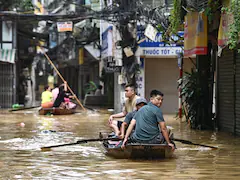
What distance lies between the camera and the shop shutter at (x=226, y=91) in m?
15.5

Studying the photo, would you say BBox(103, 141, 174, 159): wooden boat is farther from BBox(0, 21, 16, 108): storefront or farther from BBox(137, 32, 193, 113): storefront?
BBox(0, 21, 16, 108): storefront

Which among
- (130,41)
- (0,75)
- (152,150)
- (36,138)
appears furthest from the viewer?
(0,75)

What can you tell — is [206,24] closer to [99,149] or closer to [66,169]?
[99,149]

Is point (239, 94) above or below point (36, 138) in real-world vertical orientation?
above

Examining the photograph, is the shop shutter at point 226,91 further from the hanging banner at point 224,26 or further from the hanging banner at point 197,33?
the hanging banner at point 224,26

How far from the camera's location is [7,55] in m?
28.5

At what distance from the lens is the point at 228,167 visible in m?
9.16

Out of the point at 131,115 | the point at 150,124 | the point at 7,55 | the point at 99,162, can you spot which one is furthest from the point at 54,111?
the point at 150,124

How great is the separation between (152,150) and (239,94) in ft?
19.6

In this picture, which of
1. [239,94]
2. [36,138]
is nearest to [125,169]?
[36,138]

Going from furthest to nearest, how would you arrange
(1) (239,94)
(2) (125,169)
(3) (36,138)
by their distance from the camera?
(1) (239,94)
(3) (36,138)
(2) (125,169)

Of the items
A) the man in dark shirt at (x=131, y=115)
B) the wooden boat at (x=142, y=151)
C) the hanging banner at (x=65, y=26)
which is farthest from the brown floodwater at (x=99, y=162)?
the hanging banner at (x=65, y=26)

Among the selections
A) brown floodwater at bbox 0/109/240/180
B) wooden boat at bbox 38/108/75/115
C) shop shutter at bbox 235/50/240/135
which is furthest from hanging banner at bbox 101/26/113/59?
brown floodwater at bbox 0/109/240/180

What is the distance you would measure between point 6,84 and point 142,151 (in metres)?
20.9
